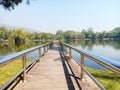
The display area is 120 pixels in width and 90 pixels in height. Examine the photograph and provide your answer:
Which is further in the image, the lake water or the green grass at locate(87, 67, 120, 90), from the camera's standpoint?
the lake water

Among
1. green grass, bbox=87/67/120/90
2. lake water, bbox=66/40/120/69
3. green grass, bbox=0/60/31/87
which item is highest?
green grass, bbox=0/60/31/87

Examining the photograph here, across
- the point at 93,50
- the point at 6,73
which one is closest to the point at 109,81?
the point at 6,73

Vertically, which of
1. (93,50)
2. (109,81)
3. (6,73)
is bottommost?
(93,50)

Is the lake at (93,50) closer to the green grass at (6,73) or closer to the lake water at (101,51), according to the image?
the lake water at (101,51)

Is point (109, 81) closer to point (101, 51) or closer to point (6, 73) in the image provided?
point (6, 73)

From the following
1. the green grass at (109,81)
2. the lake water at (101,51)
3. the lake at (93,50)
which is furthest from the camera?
the lake at (93,50)

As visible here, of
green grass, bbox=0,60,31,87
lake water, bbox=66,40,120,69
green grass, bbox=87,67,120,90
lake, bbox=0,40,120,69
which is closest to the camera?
green grass, bbox=87,67,120,90

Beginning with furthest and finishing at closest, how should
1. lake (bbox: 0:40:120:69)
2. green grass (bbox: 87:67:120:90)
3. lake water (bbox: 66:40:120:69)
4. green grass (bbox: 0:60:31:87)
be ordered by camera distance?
lake (bbox: 0:40:120:69) → lake water (bbox: 66:40:120:69) → green grass (bbox: 0:60:31:87) → green grass (bbox: 87:67:120:90)

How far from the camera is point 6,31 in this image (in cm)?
12256

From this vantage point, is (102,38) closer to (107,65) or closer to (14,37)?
(14,37)

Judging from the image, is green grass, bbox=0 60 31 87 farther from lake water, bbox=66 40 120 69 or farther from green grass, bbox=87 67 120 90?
green grass, bbox=87 67 120 90

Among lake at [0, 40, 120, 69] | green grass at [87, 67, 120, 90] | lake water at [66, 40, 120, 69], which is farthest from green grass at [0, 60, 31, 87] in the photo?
green grass at [87, 67, 120, 90]

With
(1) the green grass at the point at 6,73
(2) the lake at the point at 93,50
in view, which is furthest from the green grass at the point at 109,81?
(1) the green grass at the point at 6,73

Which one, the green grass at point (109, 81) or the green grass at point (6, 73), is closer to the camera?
the green grass at point (109, 81)
